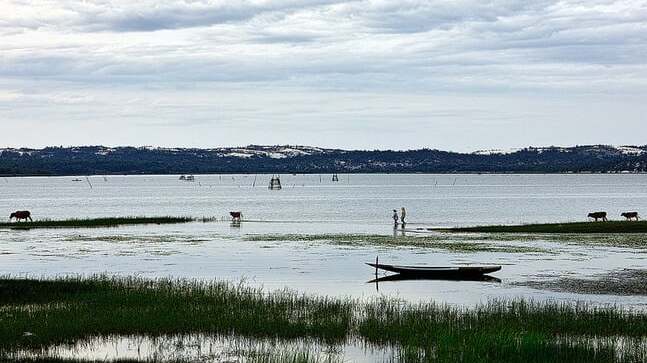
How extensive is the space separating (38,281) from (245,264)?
15.1 metres

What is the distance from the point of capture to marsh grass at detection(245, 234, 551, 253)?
57375 millimetres

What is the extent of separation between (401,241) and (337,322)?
1452 inches

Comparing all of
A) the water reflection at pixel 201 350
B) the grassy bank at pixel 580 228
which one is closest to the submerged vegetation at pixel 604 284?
the water reflection at pixel 201 350

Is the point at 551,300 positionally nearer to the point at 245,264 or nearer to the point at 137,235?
the point at 245,264

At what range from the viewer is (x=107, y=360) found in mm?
23500

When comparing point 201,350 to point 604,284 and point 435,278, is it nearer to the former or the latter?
point 435,278

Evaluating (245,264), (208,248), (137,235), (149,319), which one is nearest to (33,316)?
(149,319)

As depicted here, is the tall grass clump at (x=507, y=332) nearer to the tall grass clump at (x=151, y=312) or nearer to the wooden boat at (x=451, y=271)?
the tall grass clump at (x=151, y=312)

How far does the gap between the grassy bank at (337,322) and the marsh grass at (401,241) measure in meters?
24.2

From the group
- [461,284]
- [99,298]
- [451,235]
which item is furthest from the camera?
[451,235]

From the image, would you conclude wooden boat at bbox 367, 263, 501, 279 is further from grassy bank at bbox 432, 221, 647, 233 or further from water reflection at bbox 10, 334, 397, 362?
grassy bank at bbox 432, 221, 647, 233

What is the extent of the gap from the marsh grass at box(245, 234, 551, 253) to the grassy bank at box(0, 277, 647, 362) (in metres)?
24.2

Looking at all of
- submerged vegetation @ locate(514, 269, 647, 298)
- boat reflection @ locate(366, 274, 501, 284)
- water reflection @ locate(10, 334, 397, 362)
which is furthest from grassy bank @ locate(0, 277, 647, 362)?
boat reflection @ locate(366, 274, 501, 284)

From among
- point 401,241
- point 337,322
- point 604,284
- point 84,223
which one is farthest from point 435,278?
point 84,223
